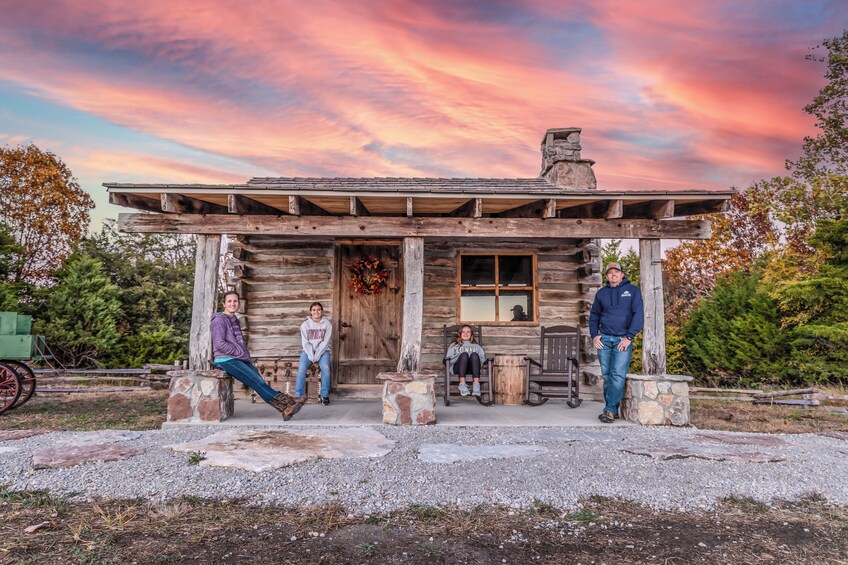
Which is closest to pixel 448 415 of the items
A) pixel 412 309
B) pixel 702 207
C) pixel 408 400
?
pixel 408 400

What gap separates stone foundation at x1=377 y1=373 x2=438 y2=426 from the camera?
6191 millimetres

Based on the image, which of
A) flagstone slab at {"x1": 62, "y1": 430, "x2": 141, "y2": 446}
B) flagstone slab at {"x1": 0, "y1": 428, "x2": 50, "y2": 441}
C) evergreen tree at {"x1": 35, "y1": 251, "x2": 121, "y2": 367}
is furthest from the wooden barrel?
evergreen tree at {"x1": 35, "y1": 251, "x2": 121, "y2": 367}

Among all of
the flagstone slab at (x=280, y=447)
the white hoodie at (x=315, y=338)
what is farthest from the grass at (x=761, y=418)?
the white hoodie at (x=315, y=338)

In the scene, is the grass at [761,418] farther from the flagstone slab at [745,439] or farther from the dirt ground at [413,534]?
the dirt ground at [413,534]

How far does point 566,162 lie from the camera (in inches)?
419

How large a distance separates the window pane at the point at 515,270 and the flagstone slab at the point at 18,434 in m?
6.53

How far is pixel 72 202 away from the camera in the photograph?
19.7 m

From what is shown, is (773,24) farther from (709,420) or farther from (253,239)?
(253,239)

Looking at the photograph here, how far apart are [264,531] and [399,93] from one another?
847 centimetres

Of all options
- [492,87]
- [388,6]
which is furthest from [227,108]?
[492,87]

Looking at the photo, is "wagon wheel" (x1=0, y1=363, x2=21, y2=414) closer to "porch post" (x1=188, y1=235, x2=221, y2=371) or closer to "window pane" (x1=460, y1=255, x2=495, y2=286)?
"porch post" (x1=188, y1=235, x2=221, y2=371)

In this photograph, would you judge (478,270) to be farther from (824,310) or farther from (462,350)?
(824,310)

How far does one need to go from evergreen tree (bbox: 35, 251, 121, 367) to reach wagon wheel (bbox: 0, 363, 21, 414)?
6479 mm

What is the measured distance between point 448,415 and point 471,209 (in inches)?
106
